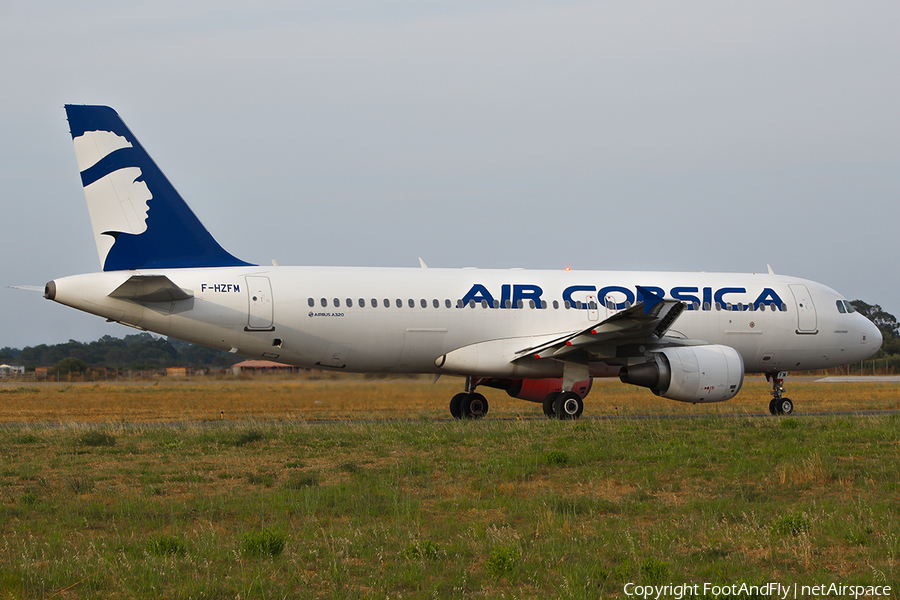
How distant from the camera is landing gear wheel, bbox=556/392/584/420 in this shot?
797 inches

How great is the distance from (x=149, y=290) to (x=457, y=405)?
8274mm

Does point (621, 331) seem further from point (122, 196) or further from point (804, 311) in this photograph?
point (122, 196)

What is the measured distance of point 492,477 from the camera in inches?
460

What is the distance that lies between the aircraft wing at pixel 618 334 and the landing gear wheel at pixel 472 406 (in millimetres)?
2165

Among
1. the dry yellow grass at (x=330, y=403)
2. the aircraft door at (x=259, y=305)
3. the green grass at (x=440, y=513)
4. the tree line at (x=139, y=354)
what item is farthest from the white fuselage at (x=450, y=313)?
the tree line at (x=139, y=354)

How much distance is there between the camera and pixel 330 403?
74.9ft

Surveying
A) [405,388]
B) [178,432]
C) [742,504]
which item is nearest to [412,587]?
[742,504]

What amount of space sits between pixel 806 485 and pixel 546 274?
12.2 meters

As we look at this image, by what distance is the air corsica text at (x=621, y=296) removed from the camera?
21.4m

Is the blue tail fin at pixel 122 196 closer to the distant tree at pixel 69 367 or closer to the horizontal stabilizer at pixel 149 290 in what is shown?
the horizontal stabilizer at pixel 149 290

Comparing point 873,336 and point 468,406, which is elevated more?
point 873,336

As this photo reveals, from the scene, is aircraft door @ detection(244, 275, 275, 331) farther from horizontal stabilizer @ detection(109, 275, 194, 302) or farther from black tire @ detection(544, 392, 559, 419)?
black tire @ detection(544, 392, 559, 419)

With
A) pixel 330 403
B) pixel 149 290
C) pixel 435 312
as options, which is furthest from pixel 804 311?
pixel 149 290

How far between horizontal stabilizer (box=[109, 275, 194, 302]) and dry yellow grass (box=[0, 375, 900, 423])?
5.52 m
